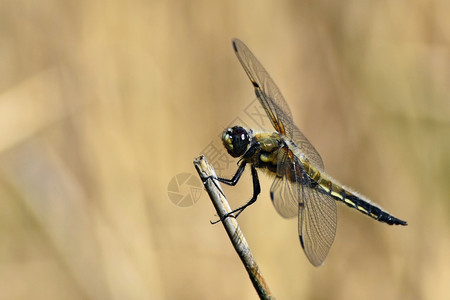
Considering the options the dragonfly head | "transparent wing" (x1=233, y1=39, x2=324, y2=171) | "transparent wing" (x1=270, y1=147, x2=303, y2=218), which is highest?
"transparent wing" (x1=233, y1=39, x2=324, y2=171)

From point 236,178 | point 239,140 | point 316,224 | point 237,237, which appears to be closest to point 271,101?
A: point 239,140

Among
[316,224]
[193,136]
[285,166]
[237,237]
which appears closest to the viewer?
[237,237]

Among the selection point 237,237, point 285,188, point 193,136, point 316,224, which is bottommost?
point 237,237

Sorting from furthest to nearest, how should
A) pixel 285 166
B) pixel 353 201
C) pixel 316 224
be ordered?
pixel 353 201 → pixel 285 166 → pixel 316 224

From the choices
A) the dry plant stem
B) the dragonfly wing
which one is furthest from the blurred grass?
the dry plant stem

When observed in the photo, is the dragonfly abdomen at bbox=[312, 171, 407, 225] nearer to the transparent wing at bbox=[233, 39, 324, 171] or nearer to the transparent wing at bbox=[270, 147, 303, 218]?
the transparent wing at bbox=[233, 39, 324, 171]

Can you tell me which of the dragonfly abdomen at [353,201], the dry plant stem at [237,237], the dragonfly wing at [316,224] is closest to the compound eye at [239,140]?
the dragonfly wing at [316,224]

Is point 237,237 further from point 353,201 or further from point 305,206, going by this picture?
point 353,201

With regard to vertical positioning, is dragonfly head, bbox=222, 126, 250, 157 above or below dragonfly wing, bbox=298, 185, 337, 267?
above
